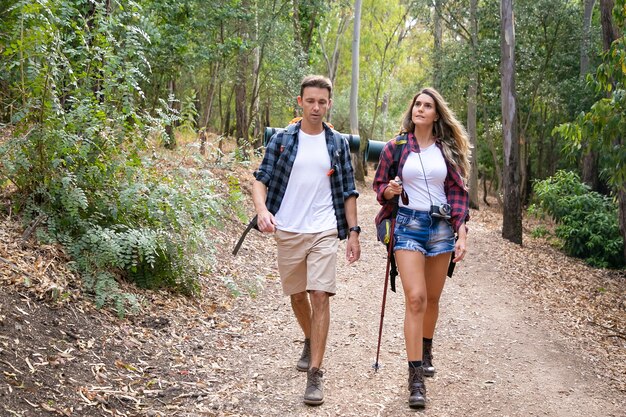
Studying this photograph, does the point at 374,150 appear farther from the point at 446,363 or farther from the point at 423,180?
the point at 446,363

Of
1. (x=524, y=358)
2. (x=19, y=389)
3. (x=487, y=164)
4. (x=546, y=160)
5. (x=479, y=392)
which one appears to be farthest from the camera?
(x=487, y=164)

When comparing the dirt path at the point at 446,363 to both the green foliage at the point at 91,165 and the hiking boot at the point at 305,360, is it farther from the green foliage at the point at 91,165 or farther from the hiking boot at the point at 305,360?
the green foliage at the point at 91,165

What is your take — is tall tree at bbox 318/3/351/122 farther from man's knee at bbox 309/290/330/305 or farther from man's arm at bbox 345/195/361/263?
man's knee at bbox 309/290/330/305

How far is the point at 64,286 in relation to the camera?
18.6 ft

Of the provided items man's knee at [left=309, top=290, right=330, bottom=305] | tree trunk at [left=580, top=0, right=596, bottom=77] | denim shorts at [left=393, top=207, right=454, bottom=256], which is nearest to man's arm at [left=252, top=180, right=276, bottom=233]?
man's knee at [left=309, top=290, right=330, bottom=305]

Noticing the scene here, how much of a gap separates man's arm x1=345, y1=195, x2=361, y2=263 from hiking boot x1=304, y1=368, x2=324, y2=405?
89 cm

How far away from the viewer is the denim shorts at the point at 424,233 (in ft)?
17.1

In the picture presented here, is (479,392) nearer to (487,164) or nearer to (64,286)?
(64,286)

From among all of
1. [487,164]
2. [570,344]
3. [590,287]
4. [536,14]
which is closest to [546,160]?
[487,164]

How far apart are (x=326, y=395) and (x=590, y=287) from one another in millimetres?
9466

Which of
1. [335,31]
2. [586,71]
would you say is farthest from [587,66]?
[335,31]

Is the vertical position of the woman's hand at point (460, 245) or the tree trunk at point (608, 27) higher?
the tree trunk at point (608, 27)

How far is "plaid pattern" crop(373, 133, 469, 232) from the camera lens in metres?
5.25

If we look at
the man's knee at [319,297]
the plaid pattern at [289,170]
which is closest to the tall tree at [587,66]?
the plaid pattern at [289,170]
